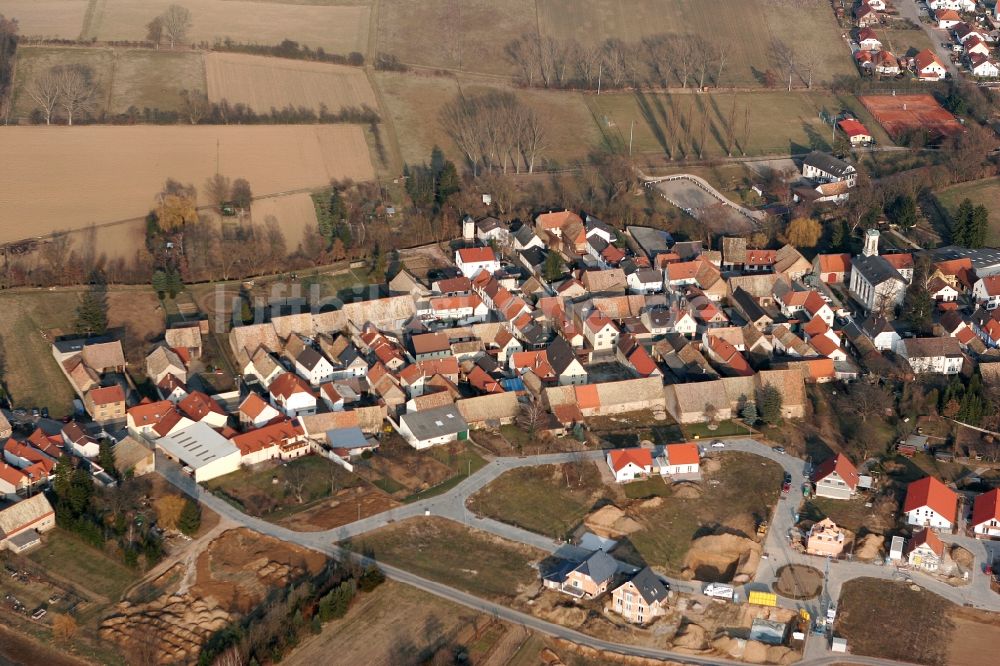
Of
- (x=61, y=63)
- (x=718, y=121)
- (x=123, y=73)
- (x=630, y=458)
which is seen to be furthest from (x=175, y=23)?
(x=630, y=458)

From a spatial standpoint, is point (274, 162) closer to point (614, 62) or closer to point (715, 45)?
point (614, 62)

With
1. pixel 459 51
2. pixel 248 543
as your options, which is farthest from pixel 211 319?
pixel 459 51

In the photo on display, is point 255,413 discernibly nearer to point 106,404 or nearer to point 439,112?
point 106,404

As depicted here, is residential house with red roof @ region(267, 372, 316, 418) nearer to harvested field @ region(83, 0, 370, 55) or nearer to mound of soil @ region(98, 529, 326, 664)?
mound of soil @ region(98, 529, 326, 664)

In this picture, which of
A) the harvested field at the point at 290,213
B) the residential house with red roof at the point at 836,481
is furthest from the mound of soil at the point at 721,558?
the harvested field at the point at 290,213

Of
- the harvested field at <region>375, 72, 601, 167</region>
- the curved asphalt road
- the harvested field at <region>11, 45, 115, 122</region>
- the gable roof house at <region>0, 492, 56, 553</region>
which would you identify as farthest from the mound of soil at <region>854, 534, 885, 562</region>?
the harvested field at <region>11, 45, 115, 122</region>

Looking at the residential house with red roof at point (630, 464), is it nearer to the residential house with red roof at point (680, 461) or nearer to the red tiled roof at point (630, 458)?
the red tiled roof at point (630, 458)
